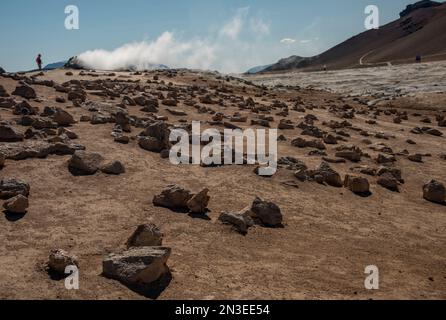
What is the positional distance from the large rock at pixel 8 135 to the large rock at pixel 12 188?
3182mm

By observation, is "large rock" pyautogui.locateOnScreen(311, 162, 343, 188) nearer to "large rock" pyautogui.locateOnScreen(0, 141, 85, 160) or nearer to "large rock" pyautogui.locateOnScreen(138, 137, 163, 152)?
"large rock" pyautogui.locateOnScreen(138, 137, 163, 152)

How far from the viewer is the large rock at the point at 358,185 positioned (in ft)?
36.8

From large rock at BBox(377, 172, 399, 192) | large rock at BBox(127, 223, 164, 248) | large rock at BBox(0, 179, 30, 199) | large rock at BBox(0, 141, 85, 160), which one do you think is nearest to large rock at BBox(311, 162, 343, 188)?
large rock at BBox(377, 172, 399, 192)

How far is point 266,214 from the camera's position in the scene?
8383 mm

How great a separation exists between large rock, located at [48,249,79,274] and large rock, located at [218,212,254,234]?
9.56 feet

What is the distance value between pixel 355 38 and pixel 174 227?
442 feet

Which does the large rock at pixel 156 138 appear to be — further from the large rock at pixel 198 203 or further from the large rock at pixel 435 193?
the large rock at pixel 435 193

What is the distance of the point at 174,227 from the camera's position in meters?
7.69

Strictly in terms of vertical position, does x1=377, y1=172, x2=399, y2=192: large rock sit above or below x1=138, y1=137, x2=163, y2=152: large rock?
below

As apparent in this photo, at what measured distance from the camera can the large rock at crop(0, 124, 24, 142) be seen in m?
10.9

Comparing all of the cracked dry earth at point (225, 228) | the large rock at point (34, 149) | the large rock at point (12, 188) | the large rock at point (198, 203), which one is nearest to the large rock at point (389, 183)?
the cracked dry earth at point (225, 228)

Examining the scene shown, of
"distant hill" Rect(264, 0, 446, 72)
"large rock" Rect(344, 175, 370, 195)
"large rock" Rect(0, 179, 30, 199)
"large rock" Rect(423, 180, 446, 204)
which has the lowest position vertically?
"large rock" Rect(423, 180, 446, 204)

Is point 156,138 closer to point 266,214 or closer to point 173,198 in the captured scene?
point 173,198

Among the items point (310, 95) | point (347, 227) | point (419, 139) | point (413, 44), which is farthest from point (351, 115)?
point (413, 44)
